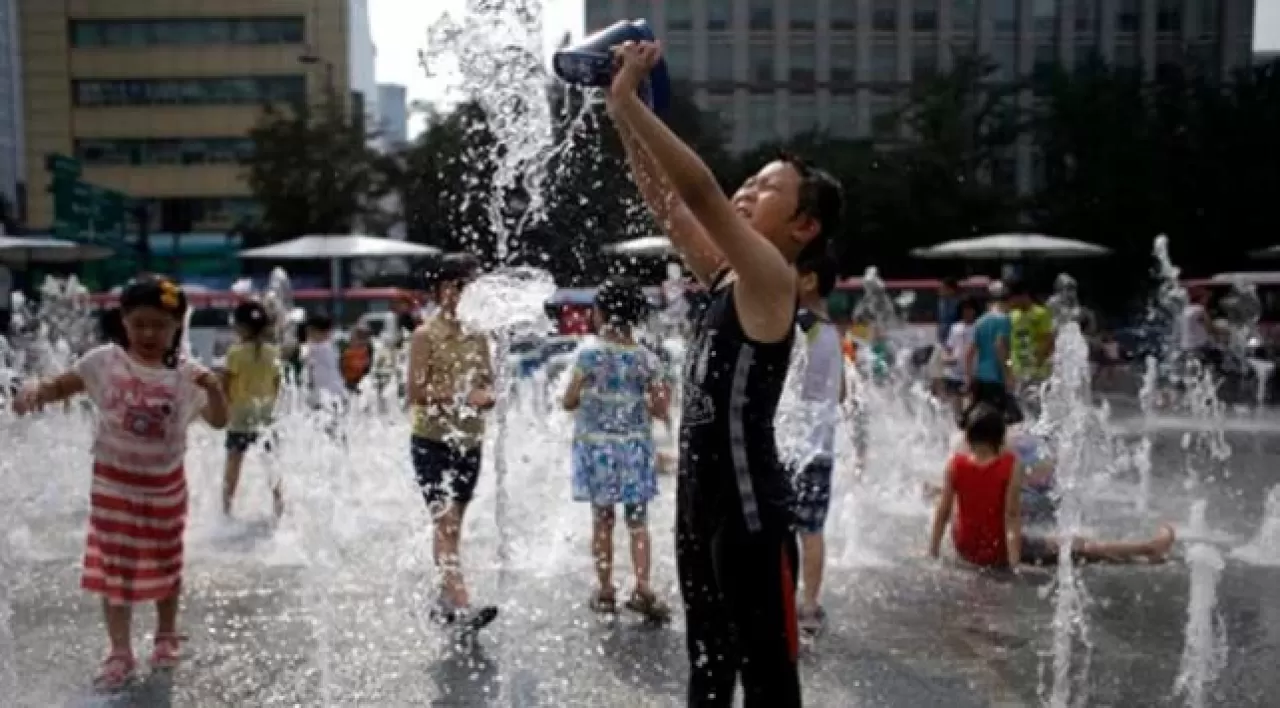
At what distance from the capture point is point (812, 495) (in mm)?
4996

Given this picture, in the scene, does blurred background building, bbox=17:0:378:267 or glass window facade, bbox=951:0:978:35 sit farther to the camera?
glass window facade, bbox=951:0:978:35

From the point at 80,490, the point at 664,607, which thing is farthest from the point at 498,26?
the point at 80,490

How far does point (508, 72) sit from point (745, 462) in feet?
8.52

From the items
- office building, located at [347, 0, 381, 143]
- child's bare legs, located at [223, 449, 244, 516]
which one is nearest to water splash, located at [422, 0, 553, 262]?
child's bare legs, located at [223, 449, 244, 516]

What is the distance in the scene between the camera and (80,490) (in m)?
9.02

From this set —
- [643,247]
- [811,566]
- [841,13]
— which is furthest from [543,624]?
[841,13]

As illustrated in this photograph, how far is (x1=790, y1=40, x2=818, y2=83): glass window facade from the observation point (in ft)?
182

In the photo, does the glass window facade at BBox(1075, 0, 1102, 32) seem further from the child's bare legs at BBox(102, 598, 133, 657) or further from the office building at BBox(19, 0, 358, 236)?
the child's bare legs at BBox(102, 598, 133, 657)

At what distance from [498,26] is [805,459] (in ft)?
6.47

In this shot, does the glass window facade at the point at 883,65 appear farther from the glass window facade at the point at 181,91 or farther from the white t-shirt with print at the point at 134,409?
the white t-shirt with print at the point at 134,409

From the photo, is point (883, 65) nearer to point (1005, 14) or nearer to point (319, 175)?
point (1005, 14)

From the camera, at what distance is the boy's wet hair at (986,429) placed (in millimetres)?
6070

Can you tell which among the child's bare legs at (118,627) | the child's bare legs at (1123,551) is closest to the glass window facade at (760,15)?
the child's bare legs at (1123,551)

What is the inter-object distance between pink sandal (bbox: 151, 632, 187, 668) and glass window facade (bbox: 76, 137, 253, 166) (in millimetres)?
45853
